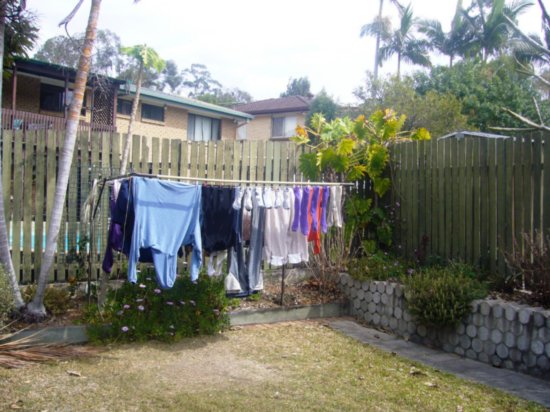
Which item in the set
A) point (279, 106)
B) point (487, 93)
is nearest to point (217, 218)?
point (487, 93)

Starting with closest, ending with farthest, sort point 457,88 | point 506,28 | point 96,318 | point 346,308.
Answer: point 96,318, point 346,308, point 457,88, point 506,28

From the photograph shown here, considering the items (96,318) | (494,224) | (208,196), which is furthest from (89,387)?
(494,224)

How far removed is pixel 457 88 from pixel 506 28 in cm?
1176

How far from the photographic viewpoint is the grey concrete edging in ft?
17.7

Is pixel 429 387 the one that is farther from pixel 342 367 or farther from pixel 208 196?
pixel 208 196

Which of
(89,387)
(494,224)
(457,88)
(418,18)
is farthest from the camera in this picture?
(418,18)

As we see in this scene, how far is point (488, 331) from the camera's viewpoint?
5.48 meters

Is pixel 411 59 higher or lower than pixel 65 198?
higher

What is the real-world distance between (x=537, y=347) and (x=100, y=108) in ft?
54.2

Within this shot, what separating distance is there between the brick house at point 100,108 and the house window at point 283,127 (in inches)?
206

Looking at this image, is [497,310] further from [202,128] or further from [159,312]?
[202,128]

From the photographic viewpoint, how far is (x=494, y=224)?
6.32 meters

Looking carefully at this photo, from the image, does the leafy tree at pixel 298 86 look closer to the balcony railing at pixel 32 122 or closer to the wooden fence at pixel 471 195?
the balcony railing at pixel 32 122

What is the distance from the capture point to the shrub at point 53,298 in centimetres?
589
